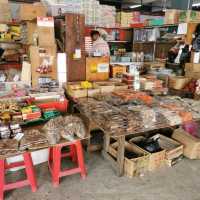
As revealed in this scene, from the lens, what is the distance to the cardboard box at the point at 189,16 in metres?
3.86

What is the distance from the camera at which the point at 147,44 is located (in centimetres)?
561

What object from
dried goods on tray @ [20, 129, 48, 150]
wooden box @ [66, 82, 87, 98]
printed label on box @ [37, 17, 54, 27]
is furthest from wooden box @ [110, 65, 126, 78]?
dried goods on tray @ [20, 129, 48, 150]

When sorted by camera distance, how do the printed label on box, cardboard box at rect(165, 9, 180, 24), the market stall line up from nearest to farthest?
the market stall
the printed label on box
cardboard box at rect(165, 9, 180, 24)

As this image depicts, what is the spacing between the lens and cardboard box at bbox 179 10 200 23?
12.7 ft

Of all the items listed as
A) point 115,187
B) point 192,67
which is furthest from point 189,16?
point 115,187

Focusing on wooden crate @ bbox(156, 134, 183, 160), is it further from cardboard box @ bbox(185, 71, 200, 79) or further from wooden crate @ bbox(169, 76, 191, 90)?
cardboard box @ bbox(185, 71, 200, 79)

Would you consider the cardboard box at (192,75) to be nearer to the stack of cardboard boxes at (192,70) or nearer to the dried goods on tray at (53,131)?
the stack of cardboard boxes at (192,70)

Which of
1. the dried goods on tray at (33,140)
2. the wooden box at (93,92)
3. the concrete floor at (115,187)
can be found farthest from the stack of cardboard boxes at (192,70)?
the dried goods on tray at (33,140)

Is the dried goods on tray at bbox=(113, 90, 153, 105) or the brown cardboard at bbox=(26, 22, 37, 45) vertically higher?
the brown cardboard at bbox=(26, 22, 37, 45)

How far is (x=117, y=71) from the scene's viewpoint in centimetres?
350

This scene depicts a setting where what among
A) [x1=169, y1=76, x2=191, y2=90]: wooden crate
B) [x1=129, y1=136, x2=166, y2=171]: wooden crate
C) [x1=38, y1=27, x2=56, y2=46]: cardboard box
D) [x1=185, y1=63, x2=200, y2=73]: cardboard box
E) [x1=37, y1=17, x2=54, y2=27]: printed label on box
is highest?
[x1=37, y1=17, x2=54, y2=27]: printed label on box

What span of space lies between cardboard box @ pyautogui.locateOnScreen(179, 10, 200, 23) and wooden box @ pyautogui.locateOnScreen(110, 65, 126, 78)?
1482 mm

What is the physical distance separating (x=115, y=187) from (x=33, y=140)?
1.01 m

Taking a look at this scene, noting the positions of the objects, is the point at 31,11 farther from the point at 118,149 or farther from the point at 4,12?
the point at 118,149
